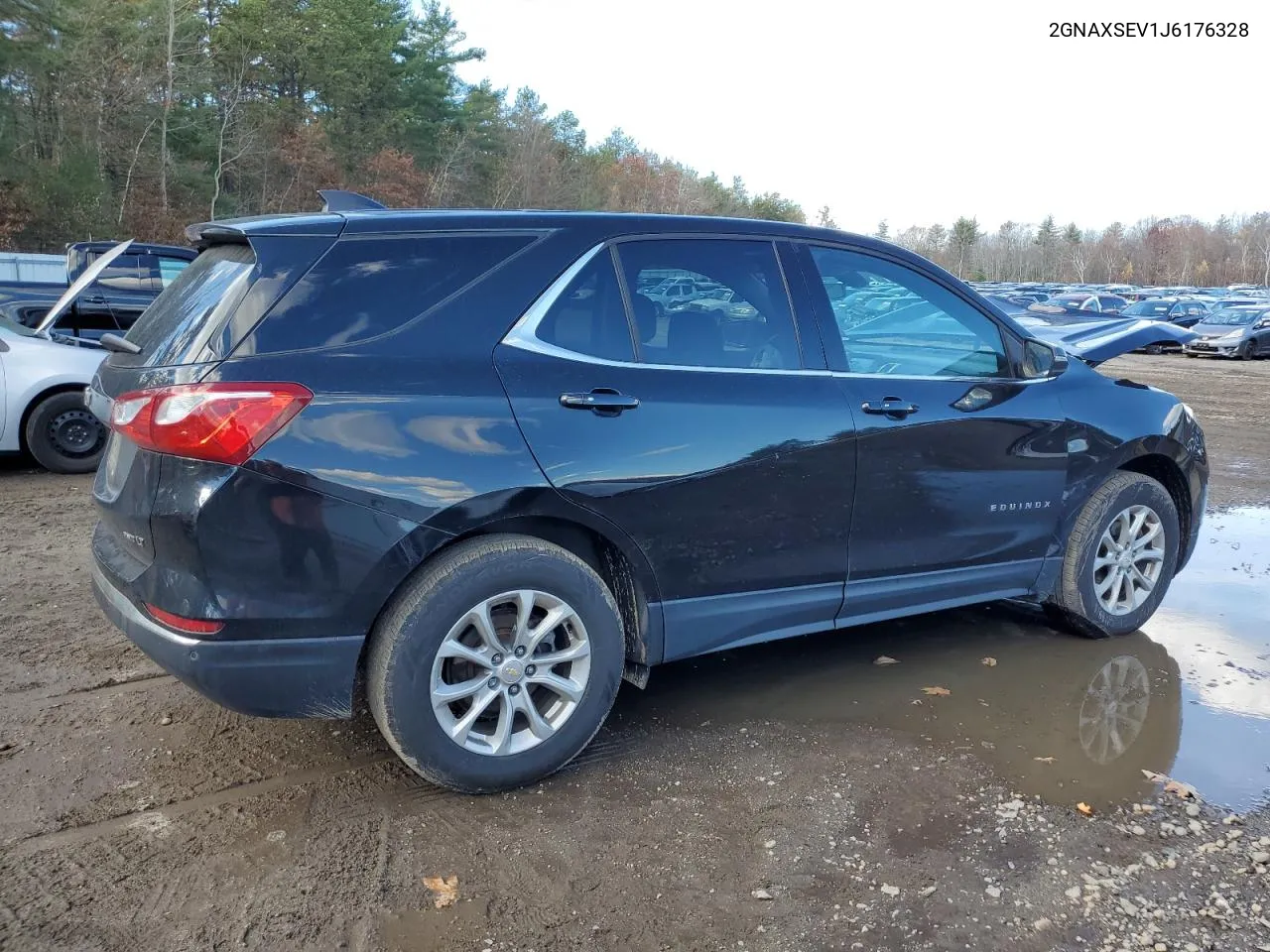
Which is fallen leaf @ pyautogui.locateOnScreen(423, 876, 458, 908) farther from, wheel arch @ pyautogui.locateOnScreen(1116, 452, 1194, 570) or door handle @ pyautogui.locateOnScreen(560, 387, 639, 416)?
→ wheel arch @ pyautogui.locateOnScreen(1116, 452, 1194, 570)

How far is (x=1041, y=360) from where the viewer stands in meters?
4.49

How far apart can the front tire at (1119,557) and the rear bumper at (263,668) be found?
325 centimetres

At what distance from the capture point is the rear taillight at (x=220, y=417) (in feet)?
9.24

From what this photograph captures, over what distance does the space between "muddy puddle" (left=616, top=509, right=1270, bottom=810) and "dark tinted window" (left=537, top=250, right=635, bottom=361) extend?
57.2 inches

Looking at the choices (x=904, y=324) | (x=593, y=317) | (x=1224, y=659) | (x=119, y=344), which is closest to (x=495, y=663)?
(x=593, y=317)

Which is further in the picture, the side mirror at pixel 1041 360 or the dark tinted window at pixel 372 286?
the side mirror at pixel 1041 360

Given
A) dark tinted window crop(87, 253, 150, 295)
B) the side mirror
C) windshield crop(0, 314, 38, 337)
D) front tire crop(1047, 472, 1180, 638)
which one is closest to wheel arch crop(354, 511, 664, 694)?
the side mirror

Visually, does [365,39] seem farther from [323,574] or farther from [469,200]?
[323,574]

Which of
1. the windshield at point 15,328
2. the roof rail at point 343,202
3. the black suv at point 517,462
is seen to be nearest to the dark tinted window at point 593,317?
the black suv at point 517,462

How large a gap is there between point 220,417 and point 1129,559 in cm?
404

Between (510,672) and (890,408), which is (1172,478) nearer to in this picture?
(890,408)

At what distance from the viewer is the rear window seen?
9.89 ft

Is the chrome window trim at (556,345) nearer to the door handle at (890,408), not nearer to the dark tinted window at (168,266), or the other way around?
the door handle at (890,408)

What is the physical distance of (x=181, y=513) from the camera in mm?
2830
